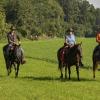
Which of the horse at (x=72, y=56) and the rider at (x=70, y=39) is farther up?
the rider at (x=70, y=39)

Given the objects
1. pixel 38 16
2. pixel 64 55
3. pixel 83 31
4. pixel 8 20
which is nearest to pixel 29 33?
pixel 8 20

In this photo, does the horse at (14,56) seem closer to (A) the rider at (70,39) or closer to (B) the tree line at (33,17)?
(A) the rider at (70,39)

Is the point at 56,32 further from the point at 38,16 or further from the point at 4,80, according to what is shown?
the point at 4,80

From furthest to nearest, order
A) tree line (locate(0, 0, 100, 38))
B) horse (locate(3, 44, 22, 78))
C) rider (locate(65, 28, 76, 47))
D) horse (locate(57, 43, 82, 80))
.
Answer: tree line (locate(0, 0, 100, 38)) < horse (locate(3, 44, 22, 78)) < rider (locate(65, 28, 76, 47)) < horse (locate(57, 43, 82, 80))

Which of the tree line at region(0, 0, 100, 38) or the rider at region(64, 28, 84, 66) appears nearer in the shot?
the rider at region(64, 28, 84, 66)

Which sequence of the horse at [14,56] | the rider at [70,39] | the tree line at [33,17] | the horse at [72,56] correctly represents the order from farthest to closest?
the tree line at [33,17], the horse at [14,56], the rider at [70,39], the horse at [72,56]

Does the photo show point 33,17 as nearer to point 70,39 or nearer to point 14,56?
point 14,56

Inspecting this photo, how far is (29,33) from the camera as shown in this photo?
125 m

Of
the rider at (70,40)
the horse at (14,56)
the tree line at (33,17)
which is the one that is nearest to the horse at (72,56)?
the rider at (70,40)

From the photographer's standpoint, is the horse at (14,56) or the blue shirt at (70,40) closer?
the blue shirt at (70,40)

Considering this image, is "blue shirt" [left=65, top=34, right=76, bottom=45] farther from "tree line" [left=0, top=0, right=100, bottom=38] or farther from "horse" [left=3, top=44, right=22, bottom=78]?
"tree line" [left=0, top=0, right=100, bottom=38]

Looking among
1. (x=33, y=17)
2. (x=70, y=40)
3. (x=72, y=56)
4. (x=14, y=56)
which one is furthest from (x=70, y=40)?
(x=33, y=17)

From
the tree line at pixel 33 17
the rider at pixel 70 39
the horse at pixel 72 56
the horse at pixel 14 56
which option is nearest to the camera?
the horse at pixel 72 56

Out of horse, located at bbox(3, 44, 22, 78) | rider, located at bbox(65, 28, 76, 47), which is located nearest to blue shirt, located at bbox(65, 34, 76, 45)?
rider, located at bbox(65, 28, 76, 47)
